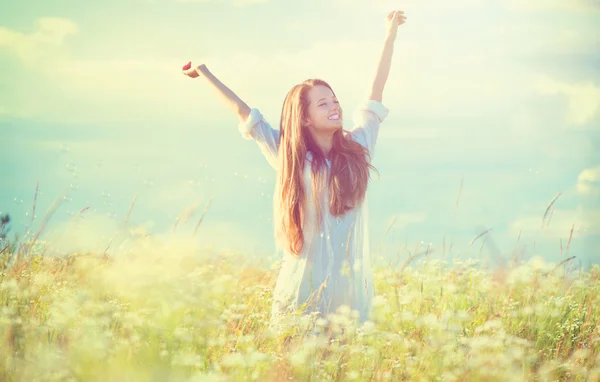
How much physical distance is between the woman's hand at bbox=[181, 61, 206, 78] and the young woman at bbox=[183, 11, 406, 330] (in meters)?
0.53

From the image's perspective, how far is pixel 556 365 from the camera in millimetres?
3348

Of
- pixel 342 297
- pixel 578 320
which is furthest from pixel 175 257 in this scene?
pixel 578 320

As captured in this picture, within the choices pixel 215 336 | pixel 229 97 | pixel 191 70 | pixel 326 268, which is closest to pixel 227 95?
pixel 229 97

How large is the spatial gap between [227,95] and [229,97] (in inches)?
0.8

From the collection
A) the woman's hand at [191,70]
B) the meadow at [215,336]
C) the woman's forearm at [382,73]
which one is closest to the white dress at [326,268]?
the meadow at [215,336]

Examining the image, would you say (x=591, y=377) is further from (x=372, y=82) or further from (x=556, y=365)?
(x=372, y=82)

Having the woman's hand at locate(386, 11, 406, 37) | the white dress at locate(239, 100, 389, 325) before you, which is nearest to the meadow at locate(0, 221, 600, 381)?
the white dress at locate(239, 100, 389, 325)

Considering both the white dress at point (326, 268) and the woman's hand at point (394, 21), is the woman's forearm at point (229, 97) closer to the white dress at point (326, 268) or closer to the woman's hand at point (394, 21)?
the white dress at point (326, 268)

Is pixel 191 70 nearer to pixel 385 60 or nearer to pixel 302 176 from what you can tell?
pixel 302 176

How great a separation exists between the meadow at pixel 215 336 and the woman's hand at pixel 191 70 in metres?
1.12

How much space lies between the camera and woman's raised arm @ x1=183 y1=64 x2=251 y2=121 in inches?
159

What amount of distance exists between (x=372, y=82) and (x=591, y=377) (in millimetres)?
2159

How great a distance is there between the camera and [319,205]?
3842 millimetres

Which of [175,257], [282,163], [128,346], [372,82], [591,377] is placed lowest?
[591,377]
